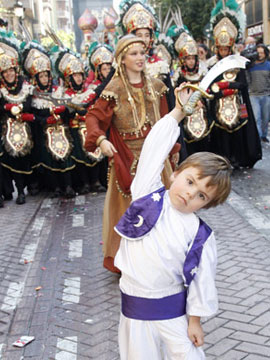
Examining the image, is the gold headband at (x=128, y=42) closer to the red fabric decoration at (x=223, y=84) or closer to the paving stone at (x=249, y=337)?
the paving stone at (x=249, y=337)

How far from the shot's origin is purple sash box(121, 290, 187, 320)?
8.04 feet

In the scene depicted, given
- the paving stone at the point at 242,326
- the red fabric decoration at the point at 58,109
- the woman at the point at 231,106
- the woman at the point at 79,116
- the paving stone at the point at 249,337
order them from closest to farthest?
the paving stone at the point at 249,337, the paving stone at the point at 242,326, the red fabric decoration at the point at 58,109, the woman at the point at 79,116, the woman at the point at 231,106

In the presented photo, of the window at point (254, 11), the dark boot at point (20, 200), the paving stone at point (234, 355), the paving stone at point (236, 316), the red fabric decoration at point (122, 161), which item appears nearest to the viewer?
the paving stone at point (234, 355)

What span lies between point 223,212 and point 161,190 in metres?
4.41

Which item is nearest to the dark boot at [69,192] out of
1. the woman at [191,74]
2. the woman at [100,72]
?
the woman at [100,72]

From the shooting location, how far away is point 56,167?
339 inches

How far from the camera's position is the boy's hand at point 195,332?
239 cm

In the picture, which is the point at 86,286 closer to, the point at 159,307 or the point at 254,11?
the point at 159,307

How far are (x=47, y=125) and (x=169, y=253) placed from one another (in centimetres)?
629

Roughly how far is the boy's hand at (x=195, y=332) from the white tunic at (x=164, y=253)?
2.0 inches

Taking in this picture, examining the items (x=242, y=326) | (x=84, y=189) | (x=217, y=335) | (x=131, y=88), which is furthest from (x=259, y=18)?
(x=217, y=335)

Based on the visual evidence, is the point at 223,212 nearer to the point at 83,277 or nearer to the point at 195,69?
the point at 83,277

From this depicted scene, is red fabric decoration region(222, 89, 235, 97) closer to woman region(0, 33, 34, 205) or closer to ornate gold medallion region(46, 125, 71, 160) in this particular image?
ornate gold medallion region(46, 125, 71, 160)

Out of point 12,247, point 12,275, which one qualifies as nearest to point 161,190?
point 12,275
